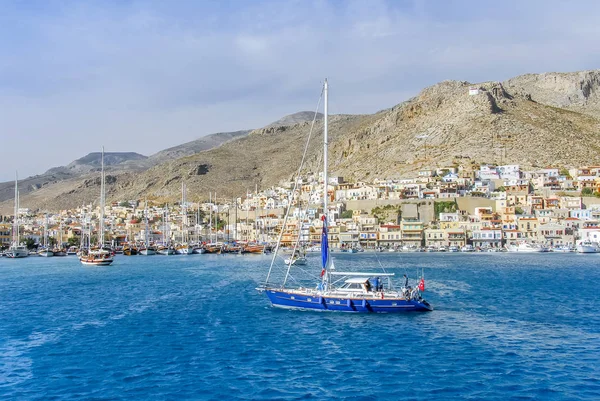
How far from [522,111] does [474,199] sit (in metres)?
54.6

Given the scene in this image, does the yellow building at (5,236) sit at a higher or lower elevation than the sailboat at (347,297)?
higher

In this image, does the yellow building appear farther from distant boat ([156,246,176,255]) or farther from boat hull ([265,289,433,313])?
boat hull ([265,289,433,313])

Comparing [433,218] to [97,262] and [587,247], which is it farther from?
[97,262]

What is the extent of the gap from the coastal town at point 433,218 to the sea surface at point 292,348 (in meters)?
51.1

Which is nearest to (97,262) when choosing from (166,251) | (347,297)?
(166,251)

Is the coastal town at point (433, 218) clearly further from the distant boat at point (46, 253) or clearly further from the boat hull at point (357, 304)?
the boat hull at point (357, 304)

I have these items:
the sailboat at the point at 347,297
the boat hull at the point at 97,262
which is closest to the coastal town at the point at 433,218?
the boat hull at the point at 97,262

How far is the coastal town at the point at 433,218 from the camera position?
9194 cm

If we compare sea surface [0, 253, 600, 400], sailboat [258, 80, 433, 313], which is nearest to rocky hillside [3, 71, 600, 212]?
sea surface [0, 253, 600, 400]

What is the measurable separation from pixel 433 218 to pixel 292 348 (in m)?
82.7

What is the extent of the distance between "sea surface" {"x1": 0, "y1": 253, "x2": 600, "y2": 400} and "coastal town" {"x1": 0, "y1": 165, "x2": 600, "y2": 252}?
5113cm

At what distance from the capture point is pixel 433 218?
101 meters

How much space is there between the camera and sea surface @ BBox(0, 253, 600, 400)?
17.0 meters

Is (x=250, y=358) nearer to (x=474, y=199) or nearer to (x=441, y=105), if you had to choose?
(x=474, y=199)
